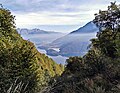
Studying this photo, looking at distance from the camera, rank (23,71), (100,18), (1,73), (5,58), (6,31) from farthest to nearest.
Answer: (6,31) → (100,18) → (5,58) → (23,71) → (1,73)

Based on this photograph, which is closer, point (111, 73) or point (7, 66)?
point (111, 73)

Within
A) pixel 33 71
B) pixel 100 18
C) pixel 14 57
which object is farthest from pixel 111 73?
pixel 100 18

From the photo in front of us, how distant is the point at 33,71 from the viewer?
22.6m

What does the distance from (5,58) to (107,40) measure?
1308 cm

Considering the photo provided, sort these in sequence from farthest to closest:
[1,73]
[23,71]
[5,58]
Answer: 1. [5,58]
2. [23,71]
3. [1,73]

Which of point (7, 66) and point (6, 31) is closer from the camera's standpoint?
point (7, 66)

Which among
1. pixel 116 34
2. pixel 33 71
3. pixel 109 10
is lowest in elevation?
pixel 33 71

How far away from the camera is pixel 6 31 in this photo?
1521 inches

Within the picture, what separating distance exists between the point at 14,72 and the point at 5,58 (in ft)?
6.44

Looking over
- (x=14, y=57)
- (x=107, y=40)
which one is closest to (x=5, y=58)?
(x=14, y=57)

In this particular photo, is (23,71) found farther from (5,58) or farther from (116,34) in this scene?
(116,34)

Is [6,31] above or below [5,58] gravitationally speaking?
above

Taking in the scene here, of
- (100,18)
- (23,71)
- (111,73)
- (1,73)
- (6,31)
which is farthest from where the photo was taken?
(6,31)

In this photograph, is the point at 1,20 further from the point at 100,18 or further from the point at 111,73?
the point at 111,73
